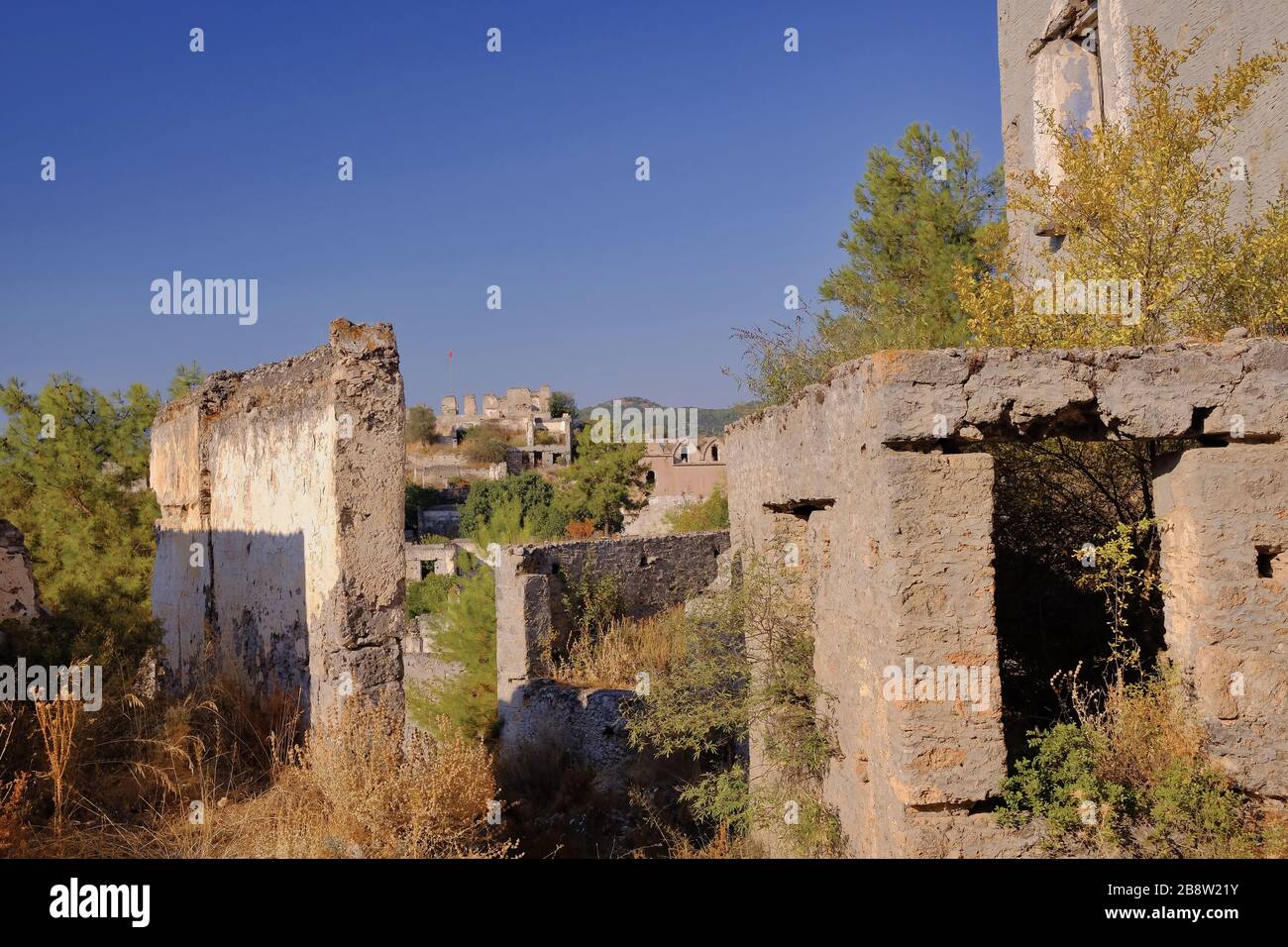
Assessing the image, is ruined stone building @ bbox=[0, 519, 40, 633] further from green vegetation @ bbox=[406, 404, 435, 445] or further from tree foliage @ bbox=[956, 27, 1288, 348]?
green vegetation @ bbox=[406, 404, 435, 445]

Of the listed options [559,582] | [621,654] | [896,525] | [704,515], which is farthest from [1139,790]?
[704,515]

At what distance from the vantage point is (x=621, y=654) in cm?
1334

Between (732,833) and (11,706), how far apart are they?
16.9ft

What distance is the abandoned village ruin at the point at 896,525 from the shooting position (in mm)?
4746

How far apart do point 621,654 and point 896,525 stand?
901cm

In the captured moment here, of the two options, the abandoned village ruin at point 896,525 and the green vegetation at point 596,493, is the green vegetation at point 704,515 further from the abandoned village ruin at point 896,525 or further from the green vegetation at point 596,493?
the abandoned village ruin at point 896,525

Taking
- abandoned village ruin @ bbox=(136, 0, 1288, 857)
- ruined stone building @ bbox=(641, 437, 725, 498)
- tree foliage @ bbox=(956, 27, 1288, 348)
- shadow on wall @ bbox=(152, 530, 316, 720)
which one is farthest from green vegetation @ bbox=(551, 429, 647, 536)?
tree foliage @ bbox=(956, 27, 1288, 348)

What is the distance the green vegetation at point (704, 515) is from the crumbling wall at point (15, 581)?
14.6 metres

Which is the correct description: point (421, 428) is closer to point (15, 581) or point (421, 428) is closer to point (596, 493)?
point (596, 493)
